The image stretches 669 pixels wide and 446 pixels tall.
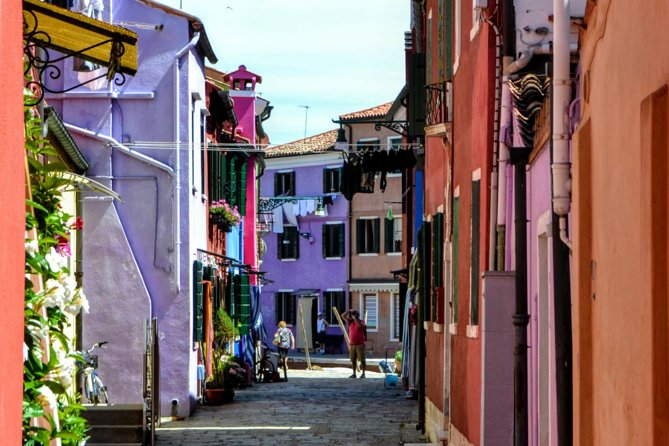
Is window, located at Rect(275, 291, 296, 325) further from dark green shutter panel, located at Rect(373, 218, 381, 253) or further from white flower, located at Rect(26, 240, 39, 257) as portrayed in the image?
white flower, located at Rect(26, 240, 39, 257)

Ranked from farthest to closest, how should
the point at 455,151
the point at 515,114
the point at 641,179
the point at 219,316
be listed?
the point at 219,316, the point at 455,151, the point at 515,114, the point at 641,179

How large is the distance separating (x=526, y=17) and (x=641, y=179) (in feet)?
25.8

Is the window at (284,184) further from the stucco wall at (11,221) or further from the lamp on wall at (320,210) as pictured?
the stucco wall at (11,221)

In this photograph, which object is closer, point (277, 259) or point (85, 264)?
point (85, 264)

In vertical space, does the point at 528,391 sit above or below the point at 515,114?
below

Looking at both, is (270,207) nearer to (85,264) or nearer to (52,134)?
(85,264)

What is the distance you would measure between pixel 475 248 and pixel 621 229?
8975 millimetres

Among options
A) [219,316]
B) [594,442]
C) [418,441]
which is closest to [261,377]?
[219,316]

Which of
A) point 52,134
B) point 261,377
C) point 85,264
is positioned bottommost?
point 261,377

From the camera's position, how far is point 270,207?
222ft

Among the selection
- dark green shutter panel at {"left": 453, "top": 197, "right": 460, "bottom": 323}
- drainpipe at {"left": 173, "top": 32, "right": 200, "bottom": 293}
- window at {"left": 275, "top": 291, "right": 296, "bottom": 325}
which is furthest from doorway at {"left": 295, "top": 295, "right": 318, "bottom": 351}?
dark green shutter panel at {"left": 453, "top": 197, "right": 460, "bottom": 323}

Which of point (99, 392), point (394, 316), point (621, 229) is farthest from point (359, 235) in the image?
point (621, 229)

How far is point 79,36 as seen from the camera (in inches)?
419

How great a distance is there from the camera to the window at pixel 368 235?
2527 inches
